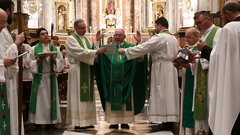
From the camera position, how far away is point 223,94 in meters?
3.00

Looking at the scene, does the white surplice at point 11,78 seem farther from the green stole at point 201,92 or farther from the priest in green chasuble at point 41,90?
the green stole at point 201,92

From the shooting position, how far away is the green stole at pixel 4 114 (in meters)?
3.64

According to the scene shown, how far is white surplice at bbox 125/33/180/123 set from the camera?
5.81m

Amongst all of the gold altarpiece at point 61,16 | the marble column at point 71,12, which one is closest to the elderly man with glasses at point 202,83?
the gold altarpiece at point 61,16

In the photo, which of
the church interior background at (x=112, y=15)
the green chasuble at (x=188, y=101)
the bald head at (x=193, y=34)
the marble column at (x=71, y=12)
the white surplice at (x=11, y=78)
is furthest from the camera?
the marble column at (x=71, y=12)

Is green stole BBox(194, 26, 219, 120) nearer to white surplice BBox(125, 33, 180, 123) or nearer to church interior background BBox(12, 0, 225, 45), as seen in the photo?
white surplice BBox(125, 33, 180, 123)

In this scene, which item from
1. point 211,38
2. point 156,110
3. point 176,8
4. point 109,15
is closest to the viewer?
point 211,38

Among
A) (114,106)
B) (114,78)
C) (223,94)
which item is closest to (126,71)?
(114,78)

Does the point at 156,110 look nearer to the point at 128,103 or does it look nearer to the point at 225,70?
the point at 128,103

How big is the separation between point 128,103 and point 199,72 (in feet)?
6.17

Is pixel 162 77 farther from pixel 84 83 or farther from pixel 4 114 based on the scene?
pixel 4 114

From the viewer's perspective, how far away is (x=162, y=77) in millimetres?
5891

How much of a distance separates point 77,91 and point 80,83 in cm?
17

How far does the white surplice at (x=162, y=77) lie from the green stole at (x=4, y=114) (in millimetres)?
2724
